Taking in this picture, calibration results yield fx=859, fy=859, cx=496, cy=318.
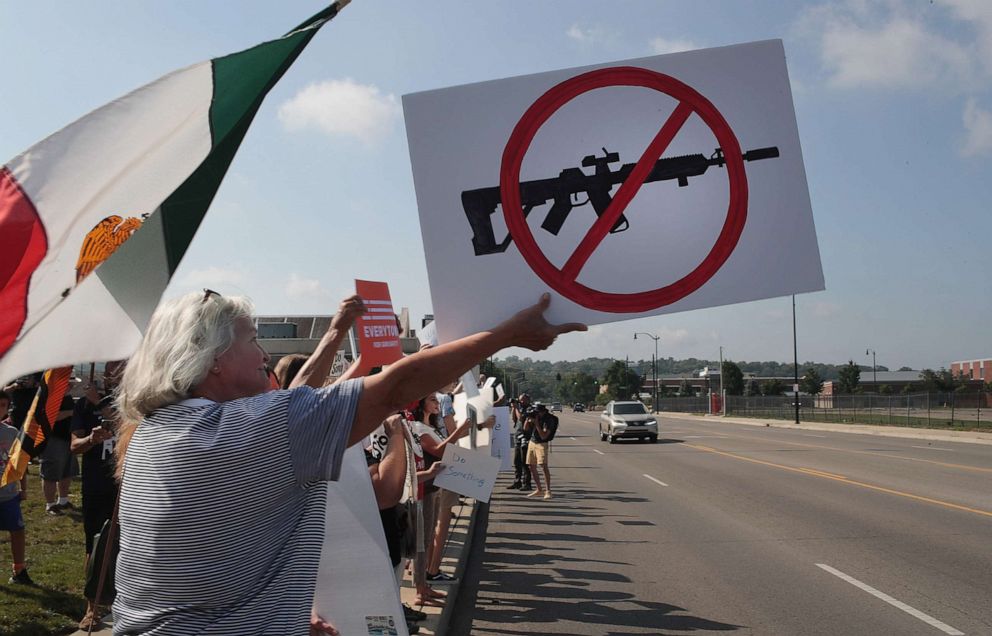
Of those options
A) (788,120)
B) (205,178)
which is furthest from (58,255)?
(788,120)

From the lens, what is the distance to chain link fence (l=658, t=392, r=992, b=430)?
135ft

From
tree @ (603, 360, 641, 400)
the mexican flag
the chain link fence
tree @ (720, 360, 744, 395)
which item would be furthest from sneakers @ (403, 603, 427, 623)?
tree @ (603, 360, 641, 400)

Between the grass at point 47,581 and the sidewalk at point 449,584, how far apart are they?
0.35 meters

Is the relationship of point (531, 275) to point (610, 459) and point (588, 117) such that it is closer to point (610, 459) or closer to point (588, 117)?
point (588, 117)

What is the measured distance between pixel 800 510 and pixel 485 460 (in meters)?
6.60

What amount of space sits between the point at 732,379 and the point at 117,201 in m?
119

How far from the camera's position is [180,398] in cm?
203

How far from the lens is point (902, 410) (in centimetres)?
4522

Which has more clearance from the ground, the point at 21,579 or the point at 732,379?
the point at 732,379

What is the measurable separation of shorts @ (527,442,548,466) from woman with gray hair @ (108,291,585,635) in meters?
14.4

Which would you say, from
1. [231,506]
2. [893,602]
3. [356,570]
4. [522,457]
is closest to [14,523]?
[356,570]

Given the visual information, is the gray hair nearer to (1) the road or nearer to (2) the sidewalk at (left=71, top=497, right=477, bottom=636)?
(2) the sidewalk at (left=71, top=497, right=477, bottom=636)

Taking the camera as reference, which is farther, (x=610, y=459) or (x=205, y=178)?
(x=610, y=459)

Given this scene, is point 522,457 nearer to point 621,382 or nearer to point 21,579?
point 21,579
